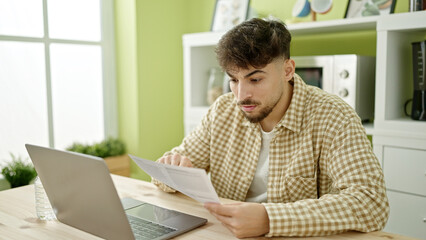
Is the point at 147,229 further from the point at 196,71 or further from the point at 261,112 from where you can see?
the point at 196,71

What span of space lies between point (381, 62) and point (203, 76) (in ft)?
4.32

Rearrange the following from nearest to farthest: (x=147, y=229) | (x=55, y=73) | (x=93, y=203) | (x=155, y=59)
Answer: (x=93, y=203)
(x=147, y=229)
(x=55, y=73)
(x=155, y=59)

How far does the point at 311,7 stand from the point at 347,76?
0.57 metres

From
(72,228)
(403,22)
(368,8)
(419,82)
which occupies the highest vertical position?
(368,8)

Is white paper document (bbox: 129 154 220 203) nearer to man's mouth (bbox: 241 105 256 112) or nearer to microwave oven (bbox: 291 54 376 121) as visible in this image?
man's mouth (bbox: 241 105 256 112)

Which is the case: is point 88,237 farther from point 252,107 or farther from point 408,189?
point 408,189

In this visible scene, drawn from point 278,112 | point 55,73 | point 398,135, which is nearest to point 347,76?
point 398,135

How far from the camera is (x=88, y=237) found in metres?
1.05

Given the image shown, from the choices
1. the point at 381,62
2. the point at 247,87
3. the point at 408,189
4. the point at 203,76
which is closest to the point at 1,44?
the point at 203,76

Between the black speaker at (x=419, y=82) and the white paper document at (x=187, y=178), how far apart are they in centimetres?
145

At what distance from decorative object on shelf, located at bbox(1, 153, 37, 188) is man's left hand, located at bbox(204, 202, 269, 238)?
178cm

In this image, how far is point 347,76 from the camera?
218 centimetres

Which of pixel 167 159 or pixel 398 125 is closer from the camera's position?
pixel 167 159

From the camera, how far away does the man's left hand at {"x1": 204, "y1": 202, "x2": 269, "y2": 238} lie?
3.31ft
